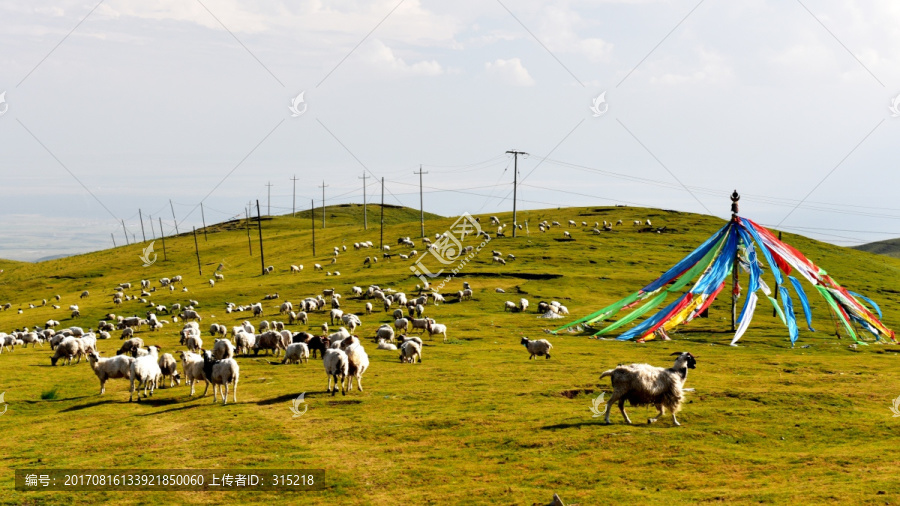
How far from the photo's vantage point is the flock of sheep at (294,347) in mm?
21844

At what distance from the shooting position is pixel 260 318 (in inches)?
2559

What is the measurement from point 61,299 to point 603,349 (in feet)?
283

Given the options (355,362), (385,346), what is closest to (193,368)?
(355,362)

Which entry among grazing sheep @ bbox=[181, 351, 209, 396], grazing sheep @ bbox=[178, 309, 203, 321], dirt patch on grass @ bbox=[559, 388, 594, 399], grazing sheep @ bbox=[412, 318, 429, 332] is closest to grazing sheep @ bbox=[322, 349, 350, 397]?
grazing sheep @ bbox=[181, 351, 209, 396]

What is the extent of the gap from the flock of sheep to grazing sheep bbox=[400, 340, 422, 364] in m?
0.06

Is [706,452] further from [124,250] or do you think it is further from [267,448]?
[124,250]

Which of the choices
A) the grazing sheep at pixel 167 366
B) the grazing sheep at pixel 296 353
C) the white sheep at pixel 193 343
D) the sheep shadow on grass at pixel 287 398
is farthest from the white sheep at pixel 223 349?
the white sheep at pixel 193 343

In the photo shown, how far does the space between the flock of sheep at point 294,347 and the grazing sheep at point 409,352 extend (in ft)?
0.19

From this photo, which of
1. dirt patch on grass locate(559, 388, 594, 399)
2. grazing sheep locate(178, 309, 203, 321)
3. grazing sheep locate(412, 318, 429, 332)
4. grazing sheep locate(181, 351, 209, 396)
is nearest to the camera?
dirt patch on grass locate(559, 388, 594, 399)

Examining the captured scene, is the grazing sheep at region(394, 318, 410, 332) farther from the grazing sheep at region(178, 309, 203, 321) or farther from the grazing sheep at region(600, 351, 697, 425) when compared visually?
the grazing sheep at region(600, 351, 697, 425)

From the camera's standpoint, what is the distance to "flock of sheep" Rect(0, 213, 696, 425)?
21844 mm

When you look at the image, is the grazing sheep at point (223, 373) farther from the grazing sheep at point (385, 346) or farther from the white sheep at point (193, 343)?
the grazing sheep at point (385, 346)

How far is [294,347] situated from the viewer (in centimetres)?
3822

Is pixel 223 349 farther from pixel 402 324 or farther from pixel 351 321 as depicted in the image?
pixel 351 321
